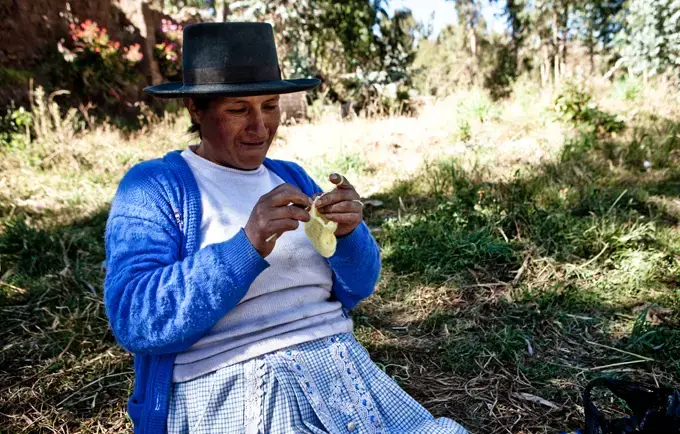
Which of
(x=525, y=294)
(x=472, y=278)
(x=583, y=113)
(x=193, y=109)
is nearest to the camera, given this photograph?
(x=193, y=109)

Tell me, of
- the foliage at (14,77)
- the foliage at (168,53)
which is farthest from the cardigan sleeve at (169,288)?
the foliage at (168,53)

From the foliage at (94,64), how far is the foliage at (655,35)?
903cm

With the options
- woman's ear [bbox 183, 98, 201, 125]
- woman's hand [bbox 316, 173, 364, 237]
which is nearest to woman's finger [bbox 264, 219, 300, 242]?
woman's hand [bbox 316, 173, 364, 237]

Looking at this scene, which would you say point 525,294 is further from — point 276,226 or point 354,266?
point 276,226

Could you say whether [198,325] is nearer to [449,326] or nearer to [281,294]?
[281,294]

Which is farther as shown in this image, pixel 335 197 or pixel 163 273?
pixel 335 197

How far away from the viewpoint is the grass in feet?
Answer: 7.55

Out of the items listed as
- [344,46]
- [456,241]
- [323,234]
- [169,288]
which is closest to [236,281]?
[169,288]

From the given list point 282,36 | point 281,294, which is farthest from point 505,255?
point 282,36

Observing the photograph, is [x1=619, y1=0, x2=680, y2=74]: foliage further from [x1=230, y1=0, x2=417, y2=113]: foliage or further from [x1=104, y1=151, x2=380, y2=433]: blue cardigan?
[x1=104, y1=151, x2=380, y2=433]: blue cardigan

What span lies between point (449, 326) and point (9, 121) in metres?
5.59

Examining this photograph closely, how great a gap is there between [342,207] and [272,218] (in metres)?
0.24

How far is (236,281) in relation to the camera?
1.20 m

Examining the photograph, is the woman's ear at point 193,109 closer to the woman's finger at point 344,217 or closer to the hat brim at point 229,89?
the hat brim at point 229,89
